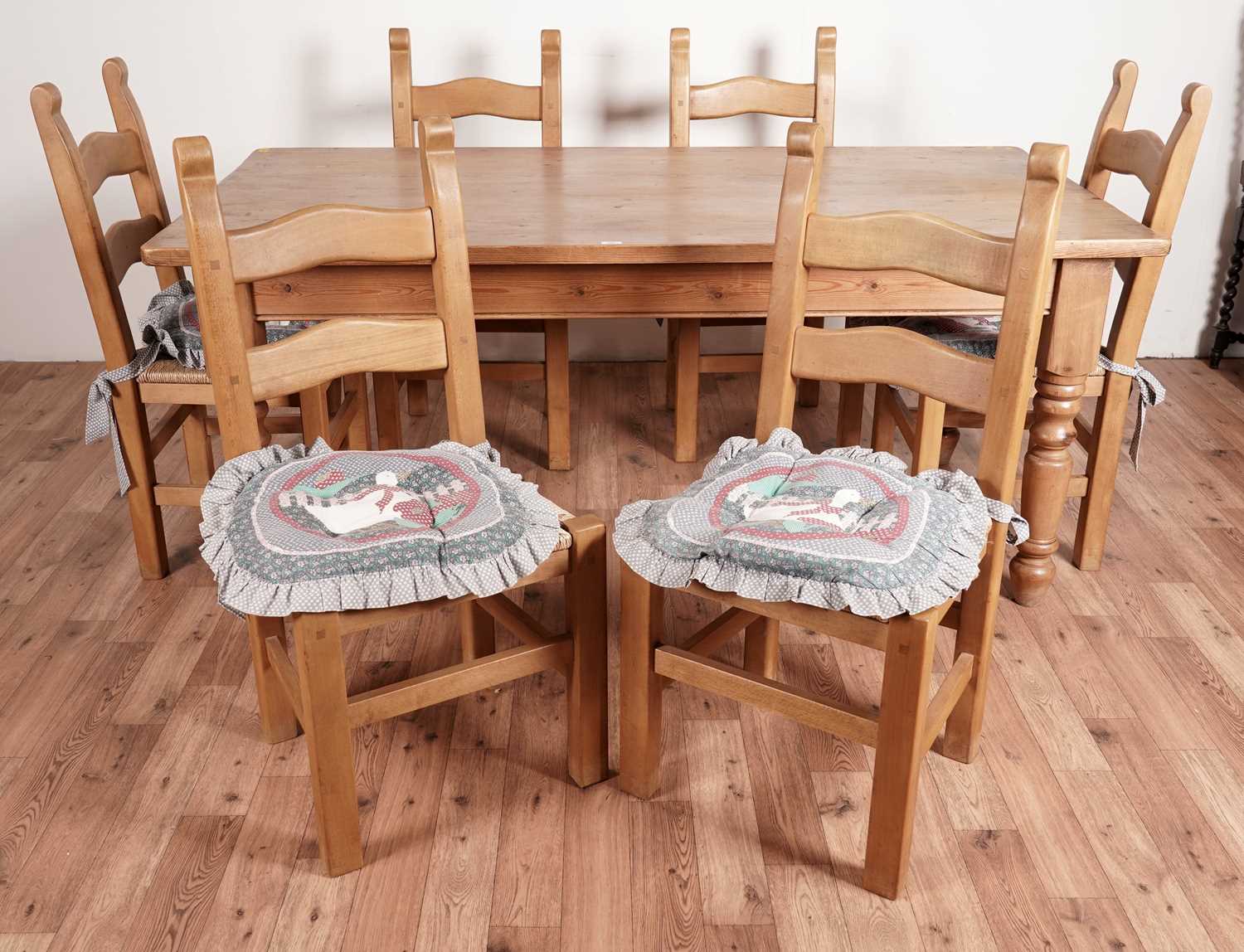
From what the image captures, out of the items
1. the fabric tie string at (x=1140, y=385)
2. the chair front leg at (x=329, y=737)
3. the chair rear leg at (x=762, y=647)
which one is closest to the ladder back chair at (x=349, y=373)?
the chair front leg at (x=329, y=737)

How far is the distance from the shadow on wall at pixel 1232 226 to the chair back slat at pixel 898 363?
2196 mm

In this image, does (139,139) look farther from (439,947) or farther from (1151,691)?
(1151,691)

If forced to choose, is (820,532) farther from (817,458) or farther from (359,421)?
(359,421)

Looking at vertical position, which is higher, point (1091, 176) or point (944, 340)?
point (1091, 176)

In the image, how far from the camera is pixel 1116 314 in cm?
232

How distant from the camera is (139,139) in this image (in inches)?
101

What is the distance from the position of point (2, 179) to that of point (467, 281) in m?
2.29

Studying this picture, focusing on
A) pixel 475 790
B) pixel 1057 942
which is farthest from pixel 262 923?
pixel 1057 942

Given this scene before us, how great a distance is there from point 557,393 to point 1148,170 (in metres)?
1.34

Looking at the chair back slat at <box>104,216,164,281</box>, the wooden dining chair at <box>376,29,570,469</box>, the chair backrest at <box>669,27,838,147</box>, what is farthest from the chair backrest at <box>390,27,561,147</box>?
the chair back slat at <box>104,216,164,281</box>

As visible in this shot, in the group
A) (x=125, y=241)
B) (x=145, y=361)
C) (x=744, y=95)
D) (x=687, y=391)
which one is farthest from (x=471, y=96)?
(x=145, y=361)

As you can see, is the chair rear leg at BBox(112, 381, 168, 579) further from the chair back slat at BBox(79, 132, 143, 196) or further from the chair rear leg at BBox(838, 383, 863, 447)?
the chair rear leg at BBox(838, 383, 863, 447)

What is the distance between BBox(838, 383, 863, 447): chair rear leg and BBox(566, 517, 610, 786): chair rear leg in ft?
4.28

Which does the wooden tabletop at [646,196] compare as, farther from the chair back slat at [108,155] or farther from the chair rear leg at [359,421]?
the chair rear leg at [359,421]
